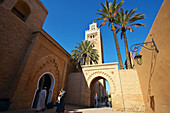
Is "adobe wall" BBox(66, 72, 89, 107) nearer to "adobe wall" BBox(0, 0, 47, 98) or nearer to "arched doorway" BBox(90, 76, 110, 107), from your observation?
"arched doorway" BBox(90, 76, 110, 107)

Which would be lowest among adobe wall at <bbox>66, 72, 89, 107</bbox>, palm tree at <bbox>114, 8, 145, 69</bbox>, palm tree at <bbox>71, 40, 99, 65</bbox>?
adobe wall at <bbox>66, 72, 89, 107</bbox>

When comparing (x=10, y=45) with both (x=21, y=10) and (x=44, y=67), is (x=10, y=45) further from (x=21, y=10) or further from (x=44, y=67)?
(x=21, y=10)

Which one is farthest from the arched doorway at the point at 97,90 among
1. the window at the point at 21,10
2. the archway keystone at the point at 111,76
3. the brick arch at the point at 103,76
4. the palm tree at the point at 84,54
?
the window at the point at 21,10

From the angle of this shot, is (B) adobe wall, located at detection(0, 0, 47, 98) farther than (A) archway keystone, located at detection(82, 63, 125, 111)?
No

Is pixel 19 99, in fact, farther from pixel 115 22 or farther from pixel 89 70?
pixel 115 22

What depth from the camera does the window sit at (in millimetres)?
8130

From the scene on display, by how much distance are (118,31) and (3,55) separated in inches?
538

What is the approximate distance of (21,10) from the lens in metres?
8.38

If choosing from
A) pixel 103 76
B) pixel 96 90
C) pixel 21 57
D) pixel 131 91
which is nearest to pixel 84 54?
pixel 103 76

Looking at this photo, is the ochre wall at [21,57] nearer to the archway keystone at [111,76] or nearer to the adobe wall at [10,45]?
the adobe wall at [10,45]

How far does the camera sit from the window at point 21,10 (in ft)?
26.7

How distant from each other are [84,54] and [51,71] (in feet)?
28.4

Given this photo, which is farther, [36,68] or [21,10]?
[21,10]

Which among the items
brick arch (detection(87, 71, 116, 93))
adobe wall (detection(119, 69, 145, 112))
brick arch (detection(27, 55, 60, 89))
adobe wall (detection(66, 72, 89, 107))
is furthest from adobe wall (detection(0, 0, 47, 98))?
adobe wall (detection(119, 69, 145, 112))
